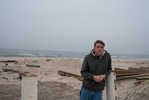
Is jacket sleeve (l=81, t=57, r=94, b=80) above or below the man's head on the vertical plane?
below

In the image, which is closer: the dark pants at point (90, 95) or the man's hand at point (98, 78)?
the man's hand at point (98, 78)

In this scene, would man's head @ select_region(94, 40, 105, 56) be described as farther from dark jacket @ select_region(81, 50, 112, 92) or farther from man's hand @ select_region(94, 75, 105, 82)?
man's hand @ select_region(94, 75, 105, 82)

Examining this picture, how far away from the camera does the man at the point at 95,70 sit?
2.87 metres

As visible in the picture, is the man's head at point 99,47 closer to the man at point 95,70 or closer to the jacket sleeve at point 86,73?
the man at point 95,70

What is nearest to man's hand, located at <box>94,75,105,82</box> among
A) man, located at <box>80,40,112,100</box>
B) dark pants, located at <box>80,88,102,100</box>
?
man, located at <box>80,40,112,100</box>

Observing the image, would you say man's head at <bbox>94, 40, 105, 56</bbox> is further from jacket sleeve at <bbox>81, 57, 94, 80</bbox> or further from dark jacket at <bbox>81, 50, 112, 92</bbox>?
jacket sleeve at <bbox>81, 57, 94, 80</bbox>

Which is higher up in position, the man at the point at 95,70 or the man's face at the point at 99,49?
the man's face at the point at 99,49

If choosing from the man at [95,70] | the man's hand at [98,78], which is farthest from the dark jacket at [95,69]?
the man's hand at [98,78]

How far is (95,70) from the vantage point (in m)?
2.91

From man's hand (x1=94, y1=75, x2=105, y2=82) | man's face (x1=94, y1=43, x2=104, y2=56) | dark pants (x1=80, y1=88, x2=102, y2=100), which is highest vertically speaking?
man's face (x1=94, y1=43, x2=104, y2=56)

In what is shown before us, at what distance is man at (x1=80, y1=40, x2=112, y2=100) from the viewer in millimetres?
2871

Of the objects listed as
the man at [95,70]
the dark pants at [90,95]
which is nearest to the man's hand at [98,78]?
the man at [95,70]

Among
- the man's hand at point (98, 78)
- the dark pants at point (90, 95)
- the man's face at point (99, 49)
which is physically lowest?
the dark pants at point (90, 95)

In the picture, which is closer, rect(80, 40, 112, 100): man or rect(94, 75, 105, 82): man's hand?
rect(94, 75, 105, 82): man's hand
